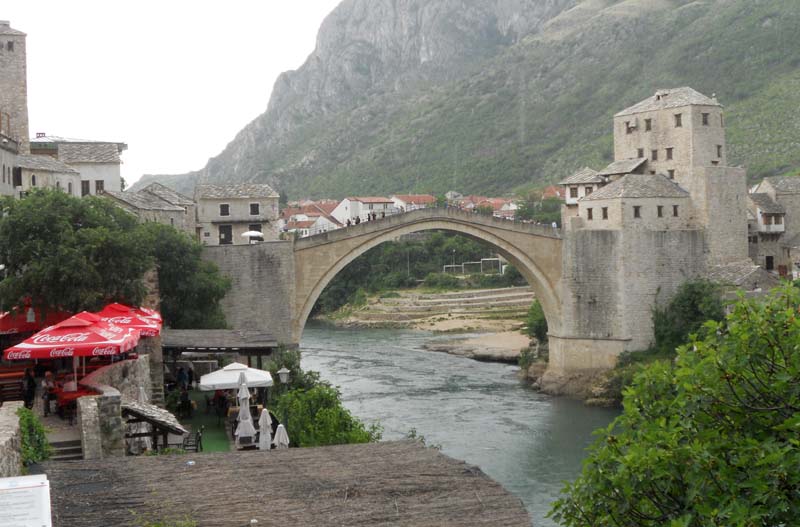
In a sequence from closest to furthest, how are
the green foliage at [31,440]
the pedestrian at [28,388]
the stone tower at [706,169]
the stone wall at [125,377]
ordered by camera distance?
the green foliage at [31,440], the stone wall at [125,377], the pedestrian at [28,388], the stone tower at [706,169]

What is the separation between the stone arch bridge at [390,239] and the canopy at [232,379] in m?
14.7

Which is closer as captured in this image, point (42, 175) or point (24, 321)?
point (24, 321)

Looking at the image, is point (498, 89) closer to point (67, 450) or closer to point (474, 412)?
point (474, 412)

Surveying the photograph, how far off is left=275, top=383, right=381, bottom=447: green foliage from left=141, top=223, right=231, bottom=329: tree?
10.9 m

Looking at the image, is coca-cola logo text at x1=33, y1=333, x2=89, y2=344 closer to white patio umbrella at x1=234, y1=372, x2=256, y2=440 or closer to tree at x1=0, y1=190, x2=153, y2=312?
white patio umbrella at x1=234, y1=372, x2=256, y2=440

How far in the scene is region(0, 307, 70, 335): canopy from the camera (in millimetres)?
18969

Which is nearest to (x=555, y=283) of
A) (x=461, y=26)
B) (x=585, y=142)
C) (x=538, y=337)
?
(x=538, y=337)

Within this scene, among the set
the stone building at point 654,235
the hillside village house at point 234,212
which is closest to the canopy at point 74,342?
the stone building at point 654,235

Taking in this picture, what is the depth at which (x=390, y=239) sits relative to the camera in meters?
37.5

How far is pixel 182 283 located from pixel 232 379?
39.4 ft

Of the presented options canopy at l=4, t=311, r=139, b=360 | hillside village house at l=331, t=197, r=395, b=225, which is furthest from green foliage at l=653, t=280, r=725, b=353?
hillside village house at l=331, t=197, r=395, b=225

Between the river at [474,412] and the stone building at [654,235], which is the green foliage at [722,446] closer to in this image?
the river at [474,412]

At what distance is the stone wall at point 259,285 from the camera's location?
1326 inches

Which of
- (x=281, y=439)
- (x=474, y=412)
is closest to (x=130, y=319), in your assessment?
(x=281, y=439)
